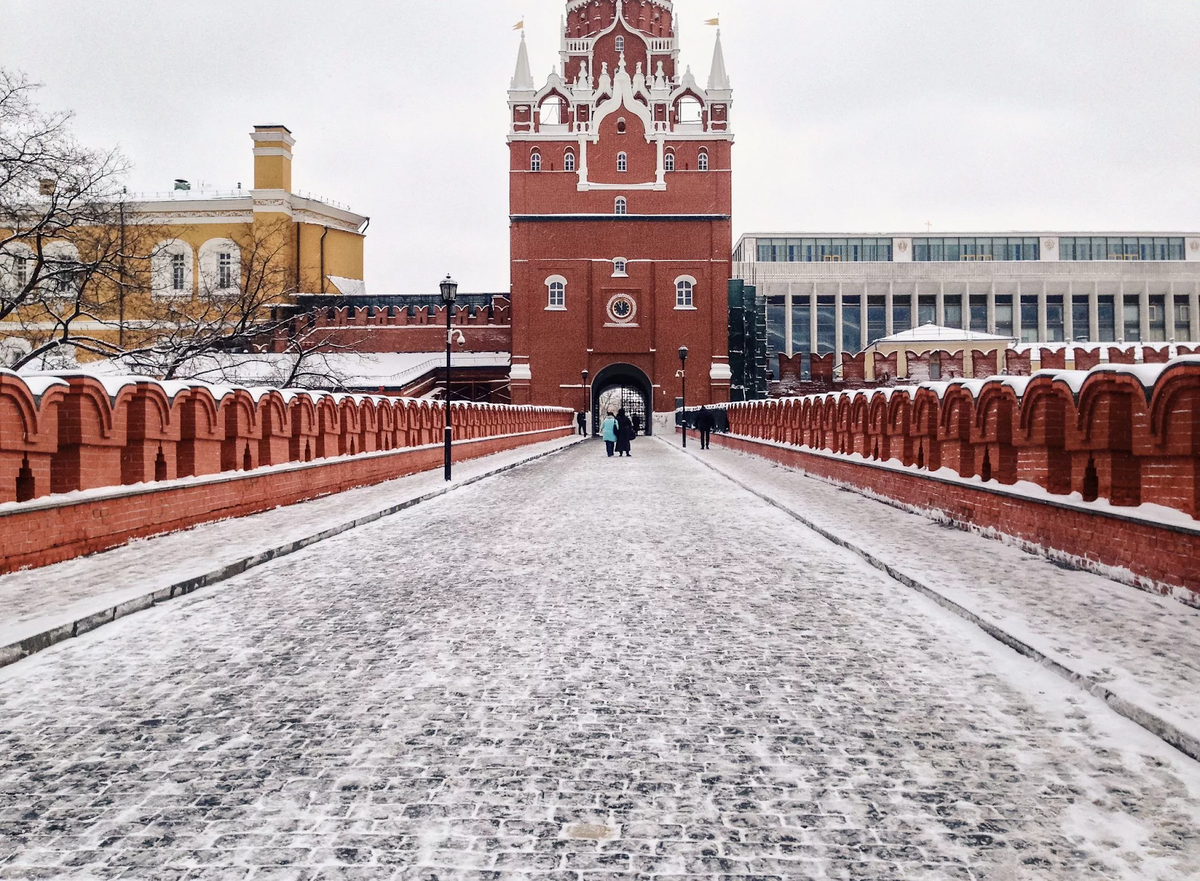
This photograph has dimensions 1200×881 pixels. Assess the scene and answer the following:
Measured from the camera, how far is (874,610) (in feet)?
18.2

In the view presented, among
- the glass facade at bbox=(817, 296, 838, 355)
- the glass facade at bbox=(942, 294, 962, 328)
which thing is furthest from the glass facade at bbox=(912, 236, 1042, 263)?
the glass facade at bbox=(817, 296, 838, 355)

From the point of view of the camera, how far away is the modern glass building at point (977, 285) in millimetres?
69000

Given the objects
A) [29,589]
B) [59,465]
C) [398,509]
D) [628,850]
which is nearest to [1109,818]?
[628,850]

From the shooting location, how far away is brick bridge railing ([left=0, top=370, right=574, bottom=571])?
278 inches

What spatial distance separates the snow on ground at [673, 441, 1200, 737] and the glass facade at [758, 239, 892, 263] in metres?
64.9

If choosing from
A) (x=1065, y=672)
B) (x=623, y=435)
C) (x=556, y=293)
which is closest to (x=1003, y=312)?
(x=556, y=293)

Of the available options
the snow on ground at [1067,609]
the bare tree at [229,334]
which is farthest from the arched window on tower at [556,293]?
the snow on ground at [1067,609]

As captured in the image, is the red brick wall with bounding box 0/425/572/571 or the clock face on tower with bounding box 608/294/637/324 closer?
the red brick wall with bounding box 0/425/572/571

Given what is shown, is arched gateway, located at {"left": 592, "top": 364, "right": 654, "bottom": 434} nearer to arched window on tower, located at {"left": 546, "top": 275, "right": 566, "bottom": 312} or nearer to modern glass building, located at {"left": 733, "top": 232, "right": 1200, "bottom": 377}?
arched window on tower, located at {"left": 546, "top": 275, "right": 566, "bottom": 312}

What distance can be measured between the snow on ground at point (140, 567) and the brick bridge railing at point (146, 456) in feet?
0.82

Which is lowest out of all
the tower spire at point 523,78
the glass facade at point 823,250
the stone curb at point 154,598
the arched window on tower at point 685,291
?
the stone curb at point 154,598

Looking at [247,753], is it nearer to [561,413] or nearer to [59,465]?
[59,465]

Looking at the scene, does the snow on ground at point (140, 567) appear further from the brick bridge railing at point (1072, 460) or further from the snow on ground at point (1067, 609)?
the brick bridge railing at point (1072, 460)

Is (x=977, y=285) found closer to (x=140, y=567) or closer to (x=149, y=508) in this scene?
(x=149, y=508)
